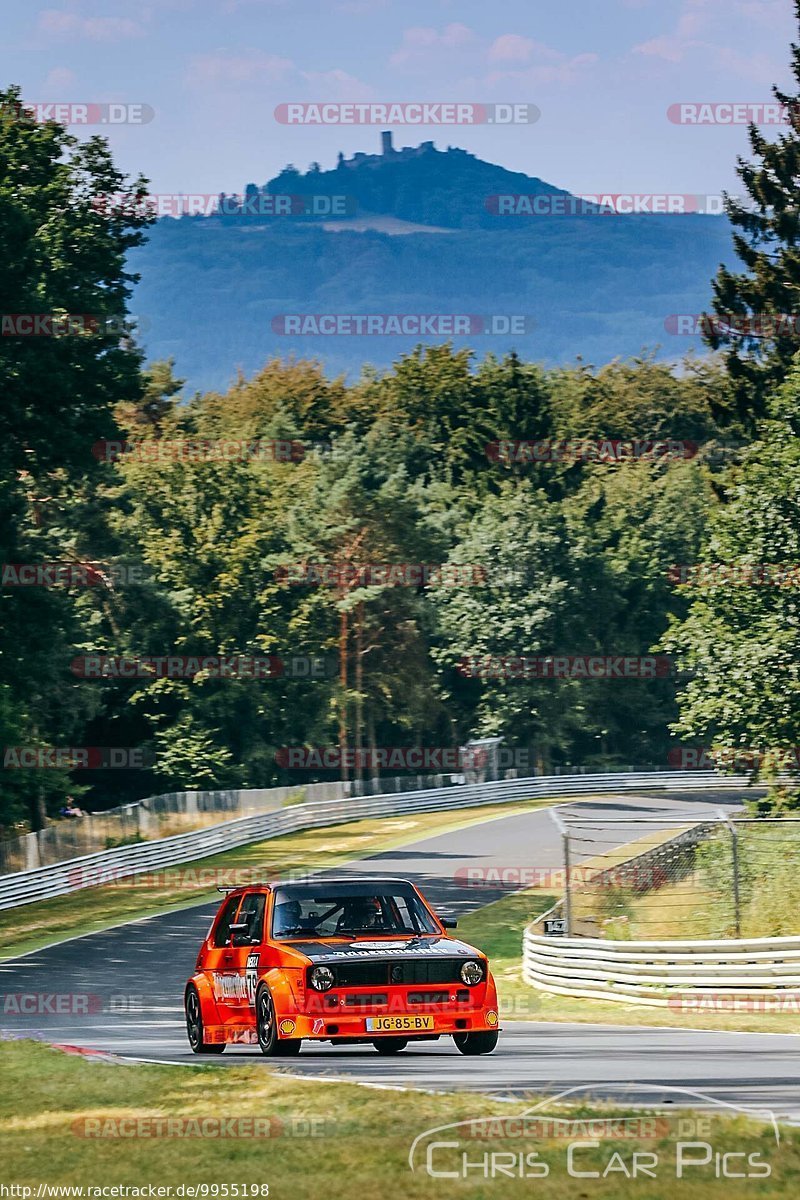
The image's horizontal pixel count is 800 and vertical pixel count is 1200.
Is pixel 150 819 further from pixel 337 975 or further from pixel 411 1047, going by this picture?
pixel 337 975

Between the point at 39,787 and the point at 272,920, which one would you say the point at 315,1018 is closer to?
the point at 272,920

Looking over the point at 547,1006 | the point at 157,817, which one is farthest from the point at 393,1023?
the point at 157,817

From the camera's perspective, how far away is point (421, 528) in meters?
80.2

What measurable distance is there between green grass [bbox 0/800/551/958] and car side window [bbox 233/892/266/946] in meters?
20.1

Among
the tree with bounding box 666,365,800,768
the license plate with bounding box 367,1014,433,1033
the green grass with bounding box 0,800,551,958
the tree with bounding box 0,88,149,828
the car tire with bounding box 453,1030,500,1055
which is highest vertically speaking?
the tree with bounding box 0,88,149,828

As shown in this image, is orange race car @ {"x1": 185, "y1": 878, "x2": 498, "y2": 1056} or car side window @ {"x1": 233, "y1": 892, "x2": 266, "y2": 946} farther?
car side window @ {"x1": 233, "y1": 892, "x2": 266, "y2": 946}

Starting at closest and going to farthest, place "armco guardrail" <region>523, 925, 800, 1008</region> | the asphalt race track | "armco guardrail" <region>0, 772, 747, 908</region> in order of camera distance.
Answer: the asphalt race track, "armco guardrail" <region>523, 925, 800, 1008</region>, "armco guardrail" <region>0, 772, 747, 908</region>

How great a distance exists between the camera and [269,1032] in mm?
13961

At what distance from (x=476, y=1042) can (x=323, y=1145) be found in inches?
182

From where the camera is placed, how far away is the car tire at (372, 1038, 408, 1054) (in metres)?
14.9

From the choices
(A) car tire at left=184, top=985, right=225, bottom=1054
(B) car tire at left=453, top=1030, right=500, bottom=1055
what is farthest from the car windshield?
(A) car tire at left=184, top=985, right=225, bottom=1054

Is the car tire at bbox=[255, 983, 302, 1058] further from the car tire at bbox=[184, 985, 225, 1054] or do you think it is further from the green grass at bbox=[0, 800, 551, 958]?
the green grass at bbox=[0, 800, 551, 958]

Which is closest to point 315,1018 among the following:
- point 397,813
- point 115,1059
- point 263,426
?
point 115,1059

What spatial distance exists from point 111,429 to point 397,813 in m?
27.0
